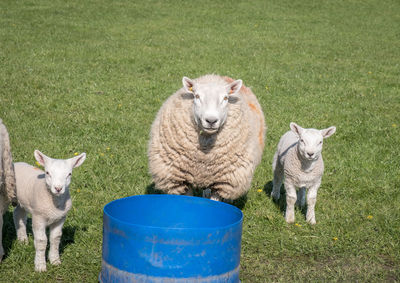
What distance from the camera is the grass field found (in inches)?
185

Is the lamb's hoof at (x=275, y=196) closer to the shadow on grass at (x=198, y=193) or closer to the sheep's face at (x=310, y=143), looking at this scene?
the shadow on grass at (x=198, y=193)

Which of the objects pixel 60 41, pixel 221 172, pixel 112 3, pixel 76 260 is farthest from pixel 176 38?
pixel 76 260

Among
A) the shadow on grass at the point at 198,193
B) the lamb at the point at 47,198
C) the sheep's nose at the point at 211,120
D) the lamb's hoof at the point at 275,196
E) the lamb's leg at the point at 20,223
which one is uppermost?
the sheep's nose at the point at 211,120

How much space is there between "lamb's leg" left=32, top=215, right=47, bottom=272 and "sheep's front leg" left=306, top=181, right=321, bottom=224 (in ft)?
8.35

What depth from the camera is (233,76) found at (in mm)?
11781

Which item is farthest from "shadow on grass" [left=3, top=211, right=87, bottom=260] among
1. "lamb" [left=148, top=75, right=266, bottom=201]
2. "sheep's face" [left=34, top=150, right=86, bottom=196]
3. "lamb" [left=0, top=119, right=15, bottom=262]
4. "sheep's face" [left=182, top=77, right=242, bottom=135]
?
"sheep's face" [left=182, top=77, right=242, bottom=135]

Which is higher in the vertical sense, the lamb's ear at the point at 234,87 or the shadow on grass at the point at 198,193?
the lamb's ear at the point at 234,87

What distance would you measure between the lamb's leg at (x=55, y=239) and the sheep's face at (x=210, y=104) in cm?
149

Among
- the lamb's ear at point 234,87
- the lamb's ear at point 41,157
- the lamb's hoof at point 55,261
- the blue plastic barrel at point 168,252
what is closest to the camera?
the blue plastic barrel at point 168,252

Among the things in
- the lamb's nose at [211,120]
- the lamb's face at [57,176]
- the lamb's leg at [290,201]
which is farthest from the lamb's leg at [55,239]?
the lamb's leg at [290,201]

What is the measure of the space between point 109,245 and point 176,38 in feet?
44.1

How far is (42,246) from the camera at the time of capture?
4059mm

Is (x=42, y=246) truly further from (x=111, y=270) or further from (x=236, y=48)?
(x=236, y=48)

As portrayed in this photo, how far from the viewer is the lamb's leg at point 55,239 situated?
13.6 ft
